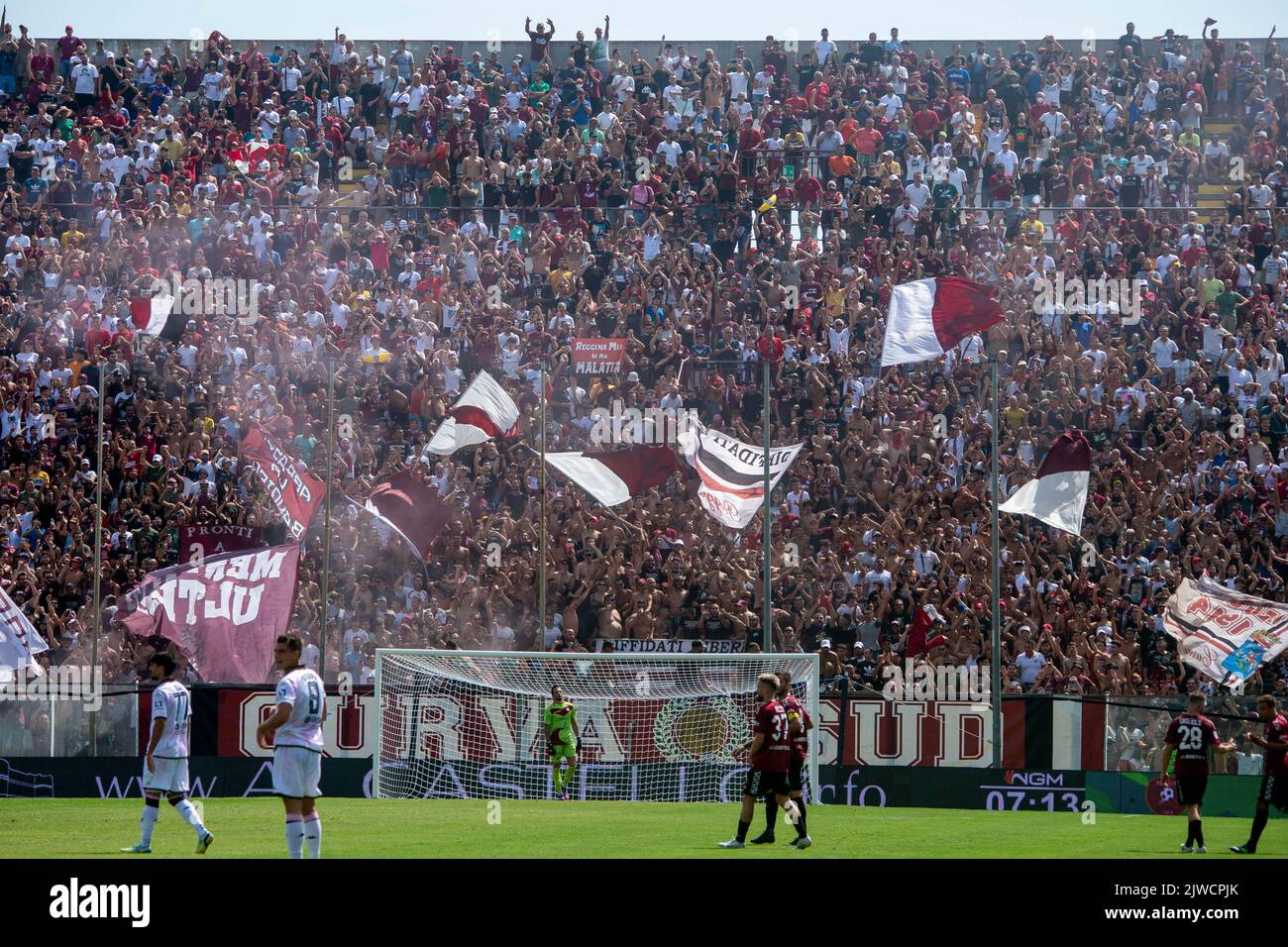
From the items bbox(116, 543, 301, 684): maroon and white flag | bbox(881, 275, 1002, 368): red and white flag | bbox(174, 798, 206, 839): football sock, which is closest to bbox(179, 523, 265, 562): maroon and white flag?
bbox(116, 543, 301, 684): maroon and white flag

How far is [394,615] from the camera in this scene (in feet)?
99.9

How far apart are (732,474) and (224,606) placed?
7.33 m

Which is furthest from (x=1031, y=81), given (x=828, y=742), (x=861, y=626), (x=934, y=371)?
(x=828, y=742)

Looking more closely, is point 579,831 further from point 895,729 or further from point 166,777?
point 895,729

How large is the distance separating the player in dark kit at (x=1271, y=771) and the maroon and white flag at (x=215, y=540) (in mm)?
14486

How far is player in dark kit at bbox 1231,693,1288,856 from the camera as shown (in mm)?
19062

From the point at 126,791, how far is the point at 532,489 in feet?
29.2

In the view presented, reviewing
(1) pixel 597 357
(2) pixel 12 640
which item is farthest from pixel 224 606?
(1) pixel 597 357

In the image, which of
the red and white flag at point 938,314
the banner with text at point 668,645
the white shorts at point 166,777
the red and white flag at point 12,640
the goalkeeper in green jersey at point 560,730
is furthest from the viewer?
the banner with text at point 668,645

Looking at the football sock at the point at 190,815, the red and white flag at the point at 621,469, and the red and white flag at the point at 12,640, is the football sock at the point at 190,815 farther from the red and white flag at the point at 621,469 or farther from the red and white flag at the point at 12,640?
the red and white flag at the point at 621,469

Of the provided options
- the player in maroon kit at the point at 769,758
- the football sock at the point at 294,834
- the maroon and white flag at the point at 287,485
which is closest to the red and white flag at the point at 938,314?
the maroon and white flag at the point at 287,485

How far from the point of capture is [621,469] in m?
28.6

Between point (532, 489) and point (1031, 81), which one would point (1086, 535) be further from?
point (1031, 81)

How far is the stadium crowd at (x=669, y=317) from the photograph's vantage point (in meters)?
30.3
